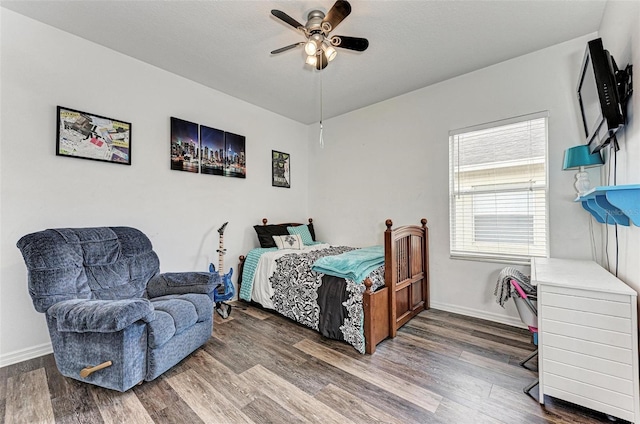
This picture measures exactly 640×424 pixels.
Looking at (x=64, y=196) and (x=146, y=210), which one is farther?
(x=146, y=210)

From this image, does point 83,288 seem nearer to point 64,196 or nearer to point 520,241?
point 64,196

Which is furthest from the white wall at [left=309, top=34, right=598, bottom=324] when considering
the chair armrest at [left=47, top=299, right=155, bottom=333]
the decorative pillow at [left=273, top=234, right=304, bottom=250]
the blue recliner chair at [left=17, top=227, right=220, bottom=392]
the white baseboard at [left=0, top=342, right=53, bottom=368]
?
the white baseboard at [left=0, top=342, right=53, bottom=368]

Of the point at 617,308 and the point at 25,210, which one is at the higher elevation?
the point at 25,210

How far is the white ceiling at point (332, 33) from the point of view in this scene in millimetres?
2084

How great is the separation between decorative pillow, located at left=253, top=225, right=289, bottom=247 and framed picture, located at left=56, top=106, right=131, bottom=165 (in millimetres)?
1689

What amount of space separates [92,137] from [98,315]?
5.73 ft

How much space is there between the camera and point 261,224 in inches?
157

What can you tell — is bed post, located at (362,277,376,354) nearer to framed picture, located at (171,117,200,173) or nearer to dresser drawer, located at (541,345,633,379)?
dresser drawer, located at (541,345,633,379)

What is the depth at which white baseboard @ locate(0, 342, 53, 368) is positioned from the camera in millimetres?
2078

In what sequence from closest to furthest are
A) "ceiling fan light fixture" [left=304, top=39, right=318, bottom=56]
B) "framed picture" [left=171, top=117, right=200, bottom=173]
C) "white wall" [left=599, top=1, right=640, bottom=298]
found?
"white wall" [left=599, top=1, right=640, bottom=298] → "ceiling fan light fixture" [left=304, top=39, right=318, bottom=56] → "framed picture" [left=171, top=117, right=200, bottom=173]

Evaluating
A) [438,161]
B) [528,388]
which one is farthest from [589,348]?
[438,161]

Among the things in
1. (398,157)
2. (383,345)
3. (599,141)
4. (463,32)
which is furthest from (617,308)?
(398,157)

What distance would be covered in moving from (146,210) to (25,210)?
85 cm

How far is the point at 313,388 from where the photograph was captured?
1.81m
